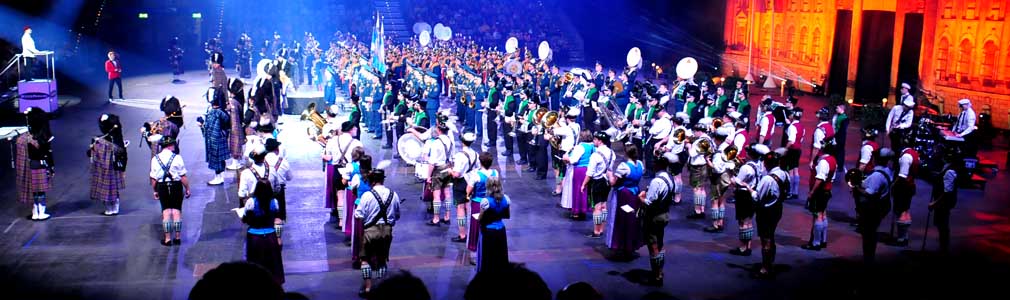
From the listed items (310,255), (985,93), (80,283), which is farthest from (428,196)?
(985,93)

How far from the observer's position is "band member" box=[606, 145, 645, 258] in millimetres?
10750

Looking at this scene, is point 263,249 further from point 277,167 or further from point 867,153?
point 867,153

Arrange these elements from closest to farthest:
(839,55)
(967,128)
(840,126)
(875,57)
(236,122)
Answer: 1. (236,122)
2. (967,128)
3. (840,126)
4. (875,57)
5. (839,55)

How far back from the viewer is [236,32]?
41906 mm

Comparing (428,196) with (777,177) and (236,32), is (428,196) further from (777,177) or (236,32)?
(236,32)

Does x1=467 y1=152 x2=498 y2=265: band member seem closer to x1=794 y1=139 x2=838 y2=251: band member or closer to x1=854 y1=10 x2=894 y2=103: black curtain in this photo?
x1=794 y1=139 x2=838 y2=251: band member

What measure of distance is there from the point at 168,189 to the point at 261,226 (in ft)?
7.64

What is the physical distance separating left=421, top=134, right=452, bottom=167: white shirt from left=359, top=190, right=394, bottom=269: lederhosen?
3.39 m

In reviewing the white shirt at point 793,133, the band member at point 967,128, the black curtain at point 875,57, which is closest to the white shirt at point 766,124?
the white shirt at point 793,133

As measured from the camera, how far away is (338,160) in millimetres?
12234

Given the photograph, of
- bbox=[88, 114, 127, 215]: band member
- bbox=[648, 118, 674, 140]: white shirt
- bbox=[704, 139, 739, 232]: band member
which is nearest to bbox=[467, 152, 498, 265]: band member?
bbox=[704, 139, 739, 232]: band member

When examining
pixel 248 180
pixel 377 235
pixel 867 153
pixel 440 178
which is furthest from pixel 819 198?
pixel 248 180

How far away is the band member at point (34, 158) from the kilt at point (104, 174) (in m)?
0.58

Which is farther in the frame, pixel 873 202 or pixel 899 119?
pixel 899 119
